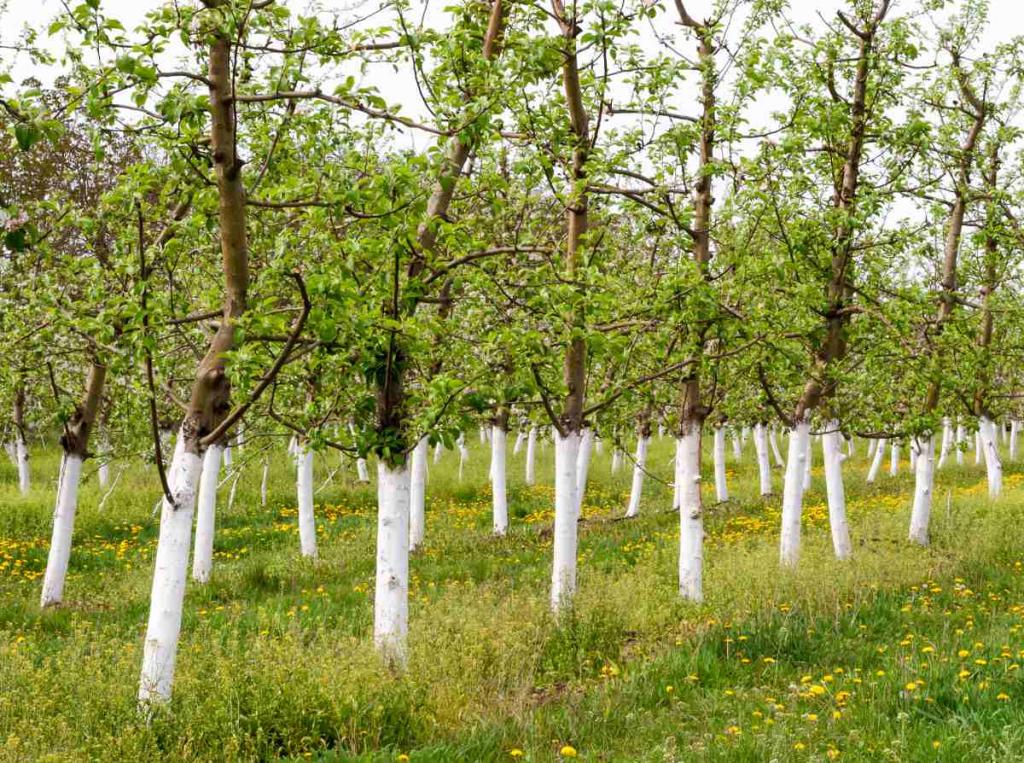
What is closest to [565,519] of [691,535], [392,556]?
[691,535]

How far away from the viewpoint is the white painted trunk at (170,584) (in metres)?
6.10

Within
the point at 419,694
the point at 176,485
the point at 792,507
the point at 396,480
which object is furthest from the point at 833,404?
the point at 176,485

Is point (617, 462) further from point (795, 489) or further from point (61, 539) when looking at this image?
point (61, 539)

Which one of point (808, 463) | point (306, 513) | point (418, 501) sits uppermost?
point (808, 463)

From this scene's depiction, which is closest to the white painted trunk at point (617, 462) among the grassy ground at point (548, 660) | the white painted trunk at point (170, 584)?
the grassy ground at point (548, 660)

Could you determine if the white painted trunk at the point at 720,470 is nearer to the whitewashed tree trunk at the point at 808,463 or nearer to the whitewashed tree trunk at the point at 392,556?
the whitewashed tree trunk at the point at 808,463

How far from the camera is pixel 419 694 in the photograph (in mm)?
6586

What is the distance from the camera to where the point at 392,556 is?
25.6 feet

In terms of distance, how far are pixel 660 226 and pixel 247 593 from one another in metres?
7.92

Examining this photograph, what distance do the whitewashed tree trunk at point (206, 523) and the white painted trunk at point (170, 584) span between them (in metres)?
7.52

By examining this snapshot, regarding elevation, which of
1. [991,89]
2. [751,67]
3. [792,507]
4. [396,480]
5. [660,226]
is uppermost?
[991,89]

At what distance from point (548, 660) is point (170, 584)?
3.48 meters

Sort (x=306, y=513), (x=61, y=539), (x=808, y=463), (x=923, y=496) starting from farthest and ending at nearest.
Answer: (x=808, y=463)
(x=306, y=513)
(x=923, y=496)
(x=61, y=539)

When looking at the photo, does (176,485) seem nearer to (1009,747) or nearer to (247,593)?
(1009,747)
